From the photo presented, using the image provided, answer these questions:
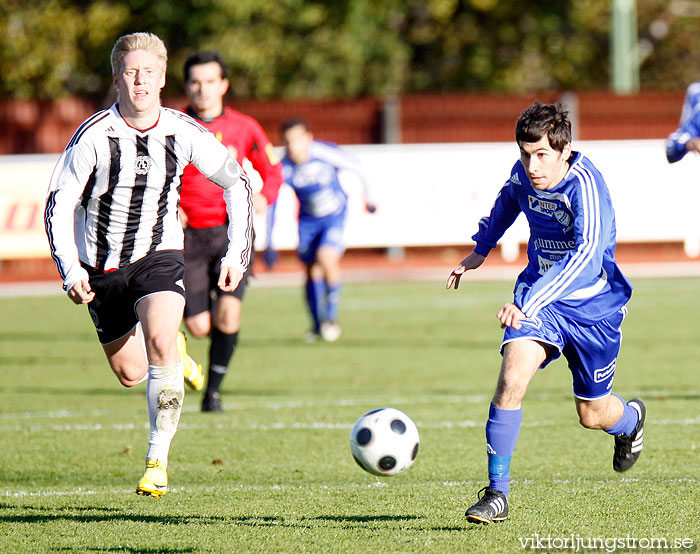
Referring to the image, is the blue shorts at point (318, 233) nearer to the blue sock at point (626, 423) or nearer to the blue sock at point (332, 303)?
the blue sock at point (332, 303)

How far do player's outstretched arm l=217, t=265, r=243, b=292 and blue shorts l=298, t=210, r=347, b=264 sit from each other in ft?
22.1

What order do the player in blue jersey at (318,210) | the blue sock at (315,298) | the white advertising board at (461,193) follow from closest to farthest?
1. the player in blue jersey at (318,210)
2. the blue sock at (315,298)
3. the white advertising board at (461,193)

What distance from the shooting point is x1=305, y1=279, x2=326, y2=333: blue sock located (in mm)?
11930

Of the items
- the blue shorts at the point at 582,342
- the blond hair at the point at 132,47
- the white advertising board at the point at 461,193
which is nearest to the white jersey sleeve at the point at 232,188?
the blond hair at the point at 132,47

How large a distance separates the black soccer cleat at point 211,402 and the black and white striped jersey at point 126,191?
97.3 inches

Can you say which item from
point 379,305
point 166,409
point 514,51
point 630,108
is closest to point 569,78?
point 514,51

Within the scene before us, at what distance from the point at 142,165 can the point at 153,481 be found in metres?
1.49

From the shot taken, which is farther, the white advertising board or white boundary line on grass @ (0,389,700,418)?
the white advertising board

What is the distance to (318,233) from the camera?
12.0 m

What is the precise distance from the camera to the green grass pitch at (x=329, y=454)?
15.2 ft

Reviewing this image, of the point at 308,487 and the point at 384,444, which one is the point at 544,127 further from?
the point at 308,487

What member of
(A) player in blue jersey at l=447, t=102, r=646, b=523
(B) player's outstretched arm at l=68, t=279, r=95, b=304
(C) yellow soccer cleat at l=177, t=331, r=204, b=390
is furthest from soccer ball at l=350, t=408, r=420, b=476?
(C) yellow soccer cleat at l=177, t=331, r=204, b=390

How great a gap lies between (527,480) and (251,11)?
1998 cm

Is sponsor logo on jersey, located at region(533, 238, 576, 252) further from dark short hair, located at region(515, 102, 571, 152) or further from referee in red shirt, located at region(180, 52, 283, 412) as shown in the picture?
referee in red shirt, located at region(180, 52, 283, 412)
